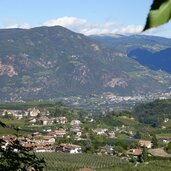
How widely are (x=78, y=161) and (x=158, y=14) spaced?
4893 centimetres

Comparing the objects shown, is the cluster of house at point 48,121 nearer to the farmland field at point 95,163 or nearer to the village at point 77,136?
the village at point 77,136

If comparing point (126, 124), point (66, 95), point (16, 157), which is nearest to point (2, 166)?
point (16, 157)

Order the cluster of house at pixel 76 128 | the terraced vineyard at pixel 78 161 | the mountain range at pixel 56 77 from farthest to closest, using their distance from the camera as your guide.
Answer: the mountain range at pixel 56 77 → the cluster of house at pixel 76 128 → the terraced vineyard at pixel 78 161

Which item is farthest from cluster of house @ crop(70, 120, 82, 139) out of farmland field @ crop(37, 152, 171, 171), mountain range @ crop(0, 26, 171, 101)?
mountain range @ crop(0, 26, 171, 101)

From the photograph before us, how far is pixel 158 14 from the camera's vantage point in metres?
0.57

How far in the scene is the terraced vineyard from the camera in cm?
4356

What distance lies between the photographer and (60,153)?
5484cm

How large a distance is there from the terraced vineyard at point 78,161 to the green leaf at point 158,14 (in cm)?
4167

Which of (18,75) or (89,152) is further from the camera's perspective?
(18,75)

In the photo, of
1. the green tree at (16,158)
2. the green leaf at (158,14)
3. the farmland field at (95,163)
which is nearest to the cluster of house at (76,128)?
the farmland field at (95,163)

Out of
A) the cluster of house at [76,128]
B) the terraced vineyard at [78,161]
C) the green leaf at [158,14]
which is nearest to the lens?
the green leaf at [158,14]

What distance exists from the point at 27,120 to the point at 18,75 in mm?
95086

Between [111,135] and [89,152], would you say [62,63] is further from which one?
[89,152]

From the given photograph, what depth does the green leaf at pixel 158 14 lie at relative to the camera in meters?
0.57
